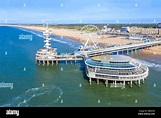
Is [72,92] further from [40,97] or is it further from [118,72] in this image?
[118,72]

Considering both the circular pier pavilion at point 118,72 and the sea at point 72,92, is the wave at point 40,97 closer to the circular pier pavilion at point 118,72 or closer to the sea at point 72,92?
the sea at point 72,92

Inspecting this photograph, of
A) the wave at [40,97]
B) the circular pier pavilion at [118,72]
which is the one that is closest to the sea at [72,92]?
the wave at [40,97]

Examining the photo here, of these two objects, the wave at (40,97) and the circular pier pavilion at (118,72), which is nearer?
the wave at (40,97)

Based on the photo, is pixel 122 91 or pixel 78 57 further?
pixel 78 57

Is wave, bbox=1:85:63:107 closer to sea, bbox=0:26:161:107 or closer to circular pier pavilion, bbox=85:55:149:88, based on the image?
sea, bbox=0:26:161:107

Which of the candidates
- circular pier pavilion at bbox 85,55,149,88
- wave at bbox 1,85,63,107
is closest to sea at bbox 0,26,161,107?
wave at bbox 1,85,63,107

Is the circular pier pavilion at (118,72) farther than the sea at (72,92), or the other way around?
A: the circular pier pavilion at (118,72)
